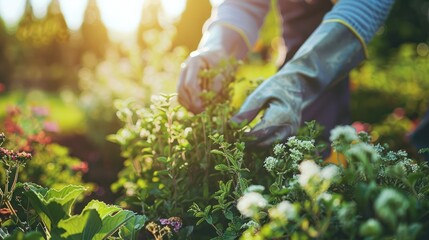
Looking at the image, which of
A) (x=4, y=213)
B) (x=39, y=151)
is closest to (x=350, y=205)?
(x=4, y=213)

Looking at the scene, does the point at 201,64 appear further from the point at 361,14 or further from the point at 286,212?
the point at 286,212

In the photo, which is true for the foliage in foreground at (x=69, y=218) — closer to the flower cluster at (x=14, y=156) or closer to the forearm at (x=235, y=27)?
the flower cluster at (x=14, y=156)

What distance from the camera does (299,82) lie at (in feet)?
Result: 6.04

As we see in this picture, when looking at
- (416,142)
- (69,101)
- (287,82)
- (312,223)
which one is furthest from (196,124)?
(69,101)

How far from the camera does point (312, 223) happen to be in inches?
43.6

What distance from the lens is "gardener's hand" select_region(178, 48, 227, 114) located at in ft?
6.43

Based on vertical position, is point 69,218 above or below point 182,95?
above

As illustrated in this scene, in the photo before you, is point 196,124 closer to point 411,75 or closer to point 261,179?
point 261,179

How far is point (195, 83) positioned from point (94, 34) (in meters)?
30.8

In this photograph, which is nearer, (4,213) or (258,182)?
(4,213)

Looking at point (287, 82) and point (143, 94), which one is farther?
point (143, 94)

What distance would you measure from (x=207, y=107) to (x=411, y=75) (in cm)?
512

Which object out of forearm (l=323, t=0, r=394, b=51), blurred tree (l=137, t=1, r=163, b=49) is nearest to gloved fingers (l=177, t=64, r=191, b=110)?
forearm (l=323, t=0, r=394, b=51)

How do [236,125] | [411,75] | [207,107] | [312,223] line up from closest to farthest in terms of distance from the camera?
[312,223] < [236,125] < [207,107] < [411,75]
